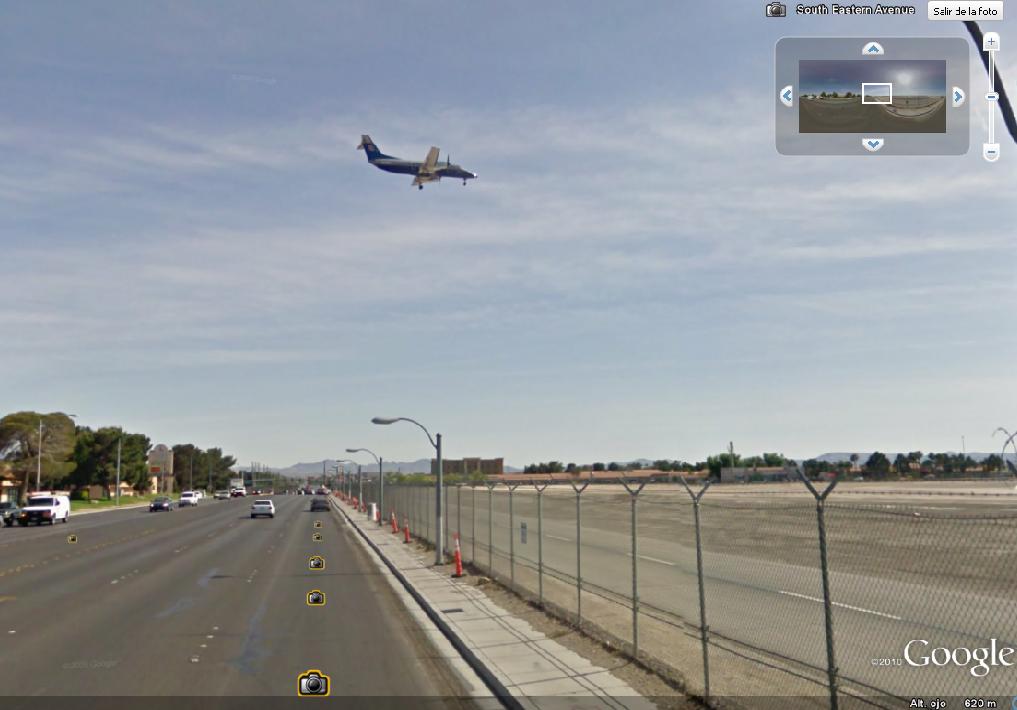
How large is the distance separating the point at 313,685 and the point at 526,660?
318 cm

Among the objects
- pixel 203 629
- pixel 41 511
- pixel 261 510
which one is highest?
pixel 41 511

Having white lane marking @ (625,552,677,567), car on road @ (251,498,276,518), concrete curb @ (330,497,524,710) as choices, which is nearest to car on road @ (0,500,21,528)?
car on road @ (251,498,276,518)

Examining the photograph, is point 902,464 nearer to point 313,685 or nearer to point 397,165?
point 397,165

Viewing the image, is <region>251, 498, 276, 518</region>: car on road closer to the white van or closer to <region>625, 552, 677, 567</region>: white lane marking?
the white van

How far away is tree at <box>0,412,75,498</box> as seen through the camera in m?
107

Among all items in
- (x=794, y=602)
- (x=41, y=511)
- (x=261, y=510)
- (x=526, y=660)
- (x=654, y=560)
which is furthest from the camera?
(x=261, y=510)

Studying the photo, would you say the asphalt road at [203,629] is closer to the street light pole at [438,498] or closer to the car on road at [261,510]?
the street light pole at [438,498]

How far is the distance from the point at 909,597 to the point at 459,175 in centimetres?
5662

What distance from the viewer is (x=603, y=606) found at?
19.8 metres

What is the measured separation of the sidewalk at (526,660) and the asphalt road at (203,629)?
0.80 m

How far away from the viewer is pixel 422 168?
212ft
